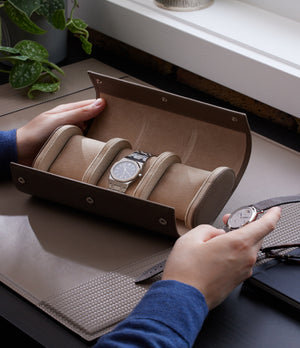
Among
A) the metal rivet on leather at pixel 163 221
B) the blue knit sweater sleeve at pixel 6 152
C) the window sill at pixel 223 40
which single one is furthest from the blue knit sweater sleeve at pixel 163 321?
the window sill at pixel 223 40

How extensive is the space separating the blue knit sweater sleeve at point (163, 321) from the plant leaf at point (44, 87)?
A: 0.74 m

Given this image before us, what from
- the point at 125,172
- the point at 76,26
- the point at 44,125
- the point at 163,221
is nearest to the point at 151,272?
the point at 163,221

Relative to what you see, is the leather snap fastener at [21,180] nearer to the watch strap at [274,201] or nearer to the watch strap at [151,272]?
the watch strap at [151,272]

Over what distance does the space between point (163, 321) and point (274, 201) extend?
0.33m

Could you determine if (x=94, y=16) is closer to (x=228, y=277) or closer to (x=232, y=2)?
(x=232, y=2)

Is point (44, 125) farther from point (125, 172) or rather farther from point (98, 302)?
point (98, 302)

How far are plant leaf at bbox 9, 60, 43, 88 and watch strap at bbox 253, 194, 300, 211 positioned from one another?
67 cm

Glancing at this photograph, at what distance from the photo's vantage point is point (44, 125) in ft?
3.69

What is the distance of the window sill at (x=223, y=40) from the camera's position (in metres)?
1.31

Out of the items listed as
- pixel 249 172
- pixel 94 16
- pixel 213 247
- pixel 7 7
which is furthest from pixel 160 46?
pixel 213 247

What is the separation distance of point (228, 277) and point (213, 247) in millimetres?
45

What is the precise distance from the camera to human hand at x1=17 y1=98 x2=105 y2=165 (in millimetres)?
1121

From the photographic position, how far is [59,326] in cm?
83

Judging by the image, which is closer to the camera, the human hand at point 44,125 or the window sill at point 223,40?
the human hand at point 44,125
